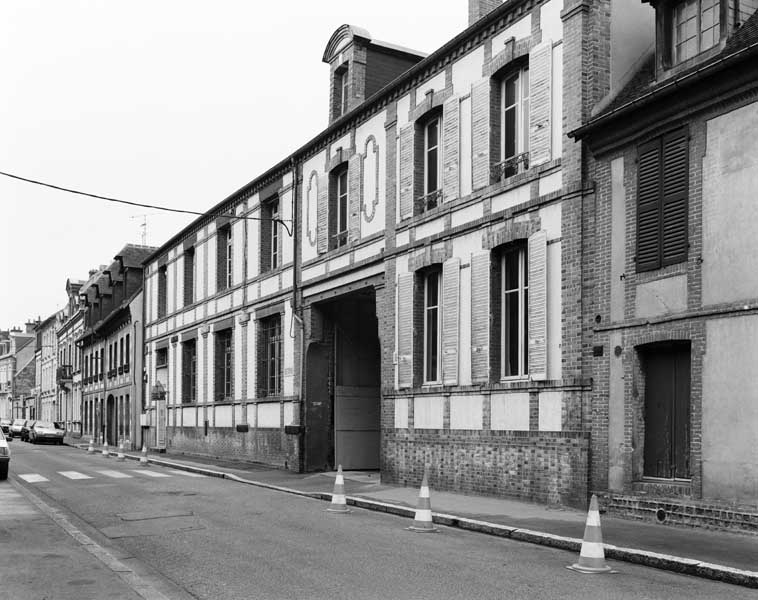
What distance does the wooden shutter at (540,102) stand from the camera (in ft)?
49.1

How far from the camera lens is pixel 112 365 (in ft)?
161

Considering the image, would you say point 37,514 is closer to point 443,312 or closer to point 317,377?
point 443,312

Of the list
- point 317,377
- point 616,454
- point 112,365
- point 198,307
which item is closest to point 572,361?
point 616,454

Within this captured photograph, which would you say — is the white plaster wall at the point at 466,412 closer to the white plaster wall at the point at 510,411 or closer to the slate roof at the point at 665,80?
the white plaster wall at the point at 510,411

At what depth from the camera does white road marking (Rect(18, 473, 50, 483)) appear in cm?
2027

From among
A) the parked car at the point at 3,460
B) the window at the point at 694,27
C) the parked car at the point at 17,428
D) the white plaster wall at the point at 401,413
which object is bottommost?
the parked car at the point at 17,428

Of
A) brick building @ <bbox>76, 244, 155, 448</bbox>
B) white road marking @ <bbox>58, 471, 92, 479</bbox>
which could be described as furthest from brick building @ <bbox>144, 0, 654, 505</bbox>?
brick building @ <bbox>76, 244, 155, 448</bbox>

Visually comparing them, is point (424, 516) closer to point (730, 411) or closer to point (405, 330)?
point (730, 411)

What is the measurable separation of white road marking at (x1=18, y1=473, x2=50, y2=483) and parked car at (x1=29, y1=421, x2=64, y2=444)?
27.6 metres

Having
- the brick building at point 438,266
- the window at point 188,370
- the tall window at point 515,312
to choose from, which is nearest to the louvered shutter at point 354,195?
the brick building at point 438,266

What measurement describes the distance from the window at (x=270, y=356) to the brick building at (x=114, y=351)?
14746 mm

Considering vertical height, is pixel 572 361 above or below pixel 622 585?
above

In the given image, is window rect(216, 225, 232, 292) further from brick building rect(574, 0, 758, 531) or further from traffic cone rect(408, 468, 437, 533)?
traffic cone rect(408, 468, 437, 533)

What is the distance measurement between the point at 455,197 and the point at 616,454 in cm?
629
